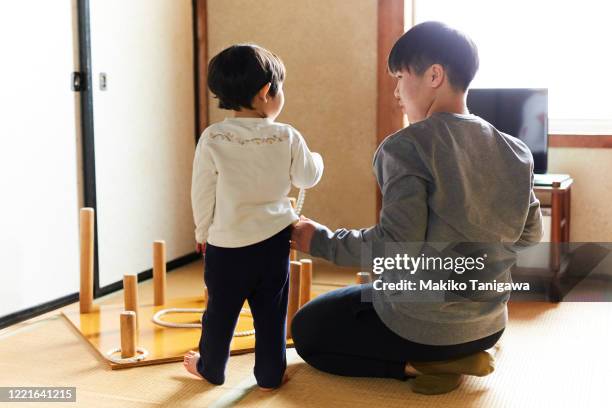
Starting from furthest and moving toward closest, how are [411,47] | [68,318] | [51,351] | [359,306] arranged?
[68,318]
[51,351]
[359,306]
[411,47]

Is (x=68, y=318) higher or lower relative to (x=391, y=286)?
lower

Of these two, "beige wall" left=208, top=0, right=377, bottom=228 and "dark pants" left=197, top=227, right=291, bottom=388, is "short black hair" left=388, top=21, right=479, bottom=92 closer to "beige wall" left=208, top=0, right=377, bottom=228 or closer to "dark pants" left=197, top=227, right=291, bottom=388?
→ "dark pants" left=197, top=227, right=291, bottom=388

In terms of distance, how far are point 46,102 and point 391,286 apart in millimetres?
1523

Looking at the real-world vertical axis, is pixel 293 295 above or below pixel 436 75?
below

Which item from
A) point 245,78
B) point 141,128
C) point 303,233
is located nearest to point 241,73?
point 245,78

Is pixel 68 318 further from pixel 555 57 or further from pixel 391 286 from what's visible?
pixel 555 57

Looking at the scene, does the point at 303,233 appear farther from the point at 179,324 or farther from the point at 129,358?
the point at 179,324

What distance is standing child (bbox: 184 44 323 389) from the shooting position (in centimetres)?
176

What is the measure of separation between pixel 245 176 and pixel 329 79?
1.80 m

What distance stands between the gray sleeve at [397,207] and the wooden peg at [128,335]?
2.25 ft

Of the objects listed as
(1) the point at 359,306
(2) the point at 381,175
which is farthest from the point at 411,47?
(1) the point at 359,306

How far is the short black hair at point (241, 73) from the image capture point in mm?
1744

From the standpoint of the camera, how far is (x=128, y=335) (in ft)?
6.96

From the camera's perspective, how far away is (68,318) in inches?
102
